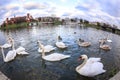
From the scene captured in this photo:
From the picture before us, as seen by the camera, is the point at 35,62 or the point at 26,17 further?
the point at 26,17

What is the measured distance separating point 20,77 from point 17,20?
43934 millimetres

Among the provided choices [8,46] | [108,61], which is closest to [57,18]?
[8,46]

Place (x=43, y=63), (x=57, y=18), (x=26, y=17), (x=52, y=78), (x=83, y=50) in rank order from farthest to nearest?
1. (x=57, y=18)
2. (x=26, y=17)
3. (x=83, y=50)
4. (x=43, y=63)
5. (x=52, y=78)

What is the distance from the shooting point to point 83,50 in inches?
601

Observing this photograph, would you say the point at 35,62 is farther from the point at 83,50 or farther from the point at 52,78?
the point at 83,50

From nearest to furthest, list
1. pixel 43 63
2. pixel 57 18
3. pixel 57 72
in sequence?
pixel 57 72
pixel 43 63
pixel 57 18

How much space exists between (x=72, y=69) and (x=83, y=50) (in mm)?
5001

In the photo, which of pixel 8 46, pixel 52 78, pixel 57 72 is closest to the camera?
pixel 52 78

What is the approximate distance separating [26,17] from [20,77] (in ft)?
143

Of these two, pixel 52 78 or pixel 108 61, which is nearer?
pixel 52 78

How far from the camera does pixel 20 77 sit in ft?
31.3

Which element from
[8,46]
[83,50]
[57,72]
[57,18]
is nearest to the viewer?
[57,72]

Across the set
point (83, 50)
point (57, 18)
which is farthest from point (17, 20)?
point (83, 50)

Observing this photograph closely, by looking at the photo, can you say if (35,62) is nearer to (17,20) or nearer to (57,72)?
(57,72)
